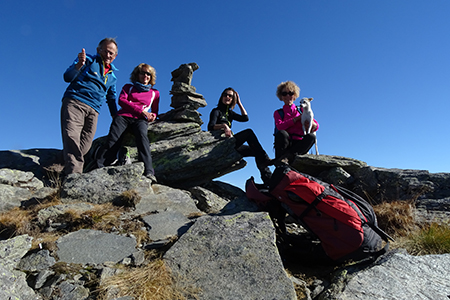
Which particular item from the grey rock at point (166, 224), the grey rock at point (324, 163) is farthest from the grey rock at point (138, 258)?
the grey rock at point (324, 163)

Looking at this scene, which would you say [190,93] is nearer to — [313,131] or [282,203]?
[313,131]

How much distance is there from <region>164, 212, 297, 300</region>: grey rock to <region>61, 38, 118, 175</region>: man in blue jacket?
18.7 ft

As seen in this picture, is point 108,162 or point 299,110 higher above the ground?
point 299,110

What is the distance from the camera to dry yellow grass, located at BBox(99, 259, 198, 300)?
385 cm

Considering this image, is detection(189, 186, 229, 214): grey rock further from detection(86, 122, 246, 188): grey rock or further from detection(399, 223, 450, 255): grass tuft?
detection(399, 223, 450, 255): grass tuft

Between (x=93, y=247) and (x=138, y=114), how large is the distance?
597 cm

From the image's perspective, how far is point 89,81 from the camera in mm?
9398

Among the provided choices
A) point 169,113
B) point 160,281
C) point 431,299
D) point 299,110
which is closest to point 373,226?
point 431,299

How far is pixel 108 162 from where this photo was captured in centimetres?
1023

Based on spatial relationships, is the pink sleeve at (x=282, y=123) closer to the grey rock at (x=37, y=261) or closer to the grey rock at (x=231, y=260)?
the grey rock at (x=231, y=260)

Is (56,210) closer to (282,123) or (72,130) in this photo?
(72,130)

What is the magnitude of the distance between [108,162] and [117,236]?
5.10 m

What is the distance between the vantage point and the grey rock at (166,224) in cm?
602

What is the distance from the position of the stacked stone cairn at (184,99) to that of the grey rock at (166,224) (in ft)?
21.9
